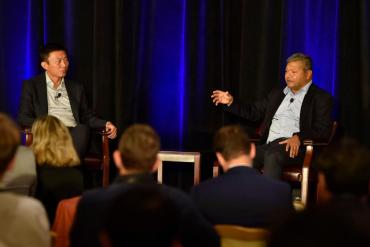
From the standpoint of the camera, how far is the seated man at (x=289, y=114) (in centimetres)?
427

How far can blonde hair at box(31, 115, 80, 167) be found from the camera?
3.13 m

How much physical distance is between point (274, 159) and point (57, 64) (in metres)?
2.00

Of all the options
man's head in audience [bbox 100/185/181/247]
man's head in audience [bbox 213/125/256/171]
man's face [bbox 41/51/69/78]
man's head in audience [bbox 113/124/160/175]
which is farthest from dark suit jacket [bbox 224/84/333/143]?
man's head in audience [bbox 100/185/181/247]

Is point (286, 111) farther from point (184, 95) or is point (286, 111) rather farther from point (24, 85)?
point (24, 85)

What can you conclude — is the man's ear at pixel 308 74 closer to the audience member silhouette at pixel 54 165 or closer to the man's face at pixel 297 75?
the man's face at pixel 297 75

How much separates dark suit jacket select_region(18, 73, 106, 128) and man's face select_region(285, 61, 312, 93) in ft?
5.09

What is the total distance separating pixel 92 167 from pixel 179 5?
1.74 meters

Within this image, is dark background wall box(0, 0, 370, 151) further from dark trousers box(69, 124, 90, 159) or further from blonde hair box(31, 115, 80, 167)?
blonde hair box(31, 115, 80, 167)

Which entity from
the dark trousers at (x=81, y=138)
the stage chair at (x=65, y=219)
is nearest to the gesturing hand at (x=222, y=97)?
the dark trousers at (x=81, y=138)

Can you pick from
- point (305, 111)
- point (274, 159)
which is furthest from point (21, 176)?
point (305, 111)

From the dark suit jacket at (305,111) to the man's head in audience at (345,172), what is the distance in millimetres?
2340

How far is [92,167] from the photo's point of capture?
15.1 feet

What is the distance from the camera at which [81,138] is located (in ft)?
15.1

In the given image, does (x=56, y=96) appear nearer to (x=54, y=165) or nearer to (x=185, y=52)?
(x=185, y=52)
